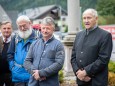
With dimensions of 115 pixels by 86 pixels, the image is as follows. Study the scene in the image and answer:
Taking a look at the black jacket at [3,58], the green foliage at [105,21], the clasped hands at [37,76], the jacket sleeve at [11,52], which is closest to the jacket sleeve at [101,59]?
the clasped hands at [37,76]

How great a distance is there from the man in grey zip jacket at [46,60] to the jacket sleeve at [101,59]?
0.42 m

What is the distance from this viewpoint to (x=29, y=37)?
17.6ft

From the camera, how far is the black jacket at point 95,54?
475cm

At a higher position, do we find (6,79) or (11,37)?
(11,37)

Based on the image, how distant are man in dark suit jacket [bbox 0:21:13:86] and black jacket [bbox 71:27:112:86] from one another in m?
1.27

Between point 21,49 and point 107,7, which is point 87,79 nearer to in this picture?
point 21,49

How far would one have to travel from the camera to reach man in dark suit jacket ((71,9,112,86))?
15.6 feet

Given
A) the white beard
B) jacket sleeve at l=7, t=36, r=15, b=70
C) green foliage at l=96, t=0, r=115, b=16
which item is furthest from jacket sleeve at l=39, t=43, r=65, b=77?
green foliage at l=96, t=0, r=115, b=16

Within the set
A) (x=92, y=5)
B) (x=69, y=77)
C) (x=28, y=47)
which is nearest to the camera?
(x=28, y=47)

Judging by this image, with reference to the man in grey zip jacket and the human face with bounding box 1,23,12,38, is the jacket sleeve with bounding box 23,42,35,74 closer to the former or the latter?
the man in grey zip jacket

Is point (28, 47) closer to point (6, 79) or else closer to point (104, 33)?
point (6, 79)

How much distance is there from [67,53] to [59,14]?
5715 centimetres

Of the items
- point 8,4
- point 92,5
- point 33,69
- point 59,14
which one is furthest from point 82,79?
point 8,4

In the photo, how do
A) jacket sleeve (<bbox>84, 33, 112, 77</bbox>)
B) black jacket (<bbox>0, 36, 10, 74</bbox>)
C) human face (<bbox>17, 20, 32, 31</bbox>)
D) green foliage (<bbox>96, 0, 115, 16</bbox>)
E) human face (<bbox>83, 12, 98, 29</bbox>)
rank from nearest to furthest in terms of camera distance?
jacket sleeve (<bbox>84, 33, 112, 77</bbox>), human face (<bbox>83, 12, 98, 29</bbox>), human face (<bbox>17, 20, 32, 31</bbox>), black jacket (<bbox>0, 36, 10, 74</bbox>), green foliage (<bbox>96, 0, 115, 16</bbox>)
